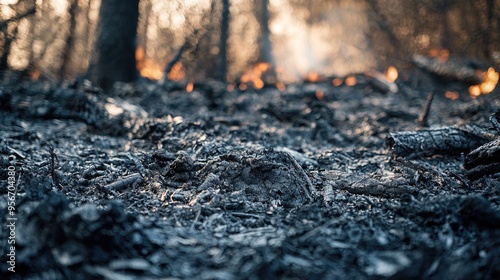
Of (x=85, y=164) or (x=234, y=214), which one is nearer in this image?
(x=234, y=214)

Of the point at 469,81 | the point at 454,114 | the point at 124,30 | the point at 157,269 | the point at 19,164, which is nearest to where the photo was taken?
the point at 157,269

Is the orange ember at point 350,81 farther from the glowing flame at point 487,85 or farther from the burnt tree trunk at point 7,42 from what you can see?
the burnt tree trunk at point 7,42

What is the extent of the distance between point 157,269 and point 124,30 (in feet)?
23.1

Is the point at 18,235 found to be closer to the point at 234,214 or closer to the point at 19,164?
the point at 234,214

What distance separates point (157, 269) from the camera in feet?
5.93

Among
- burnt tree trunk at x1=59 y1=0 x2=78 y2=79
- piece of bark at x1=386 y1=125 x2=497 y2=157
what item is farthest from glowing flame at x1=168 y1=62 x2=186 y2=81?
piece of bark at x1=386 y1=125 x2=497 y2=157

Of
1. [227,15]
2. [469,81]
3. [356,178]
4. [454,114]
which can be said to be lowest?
[356,178]

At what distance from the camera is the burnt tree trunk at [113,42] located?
7.71 m

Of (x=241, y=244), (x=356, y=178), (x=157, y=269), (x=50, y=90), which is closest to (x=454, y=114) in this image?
(x=356, y=178)

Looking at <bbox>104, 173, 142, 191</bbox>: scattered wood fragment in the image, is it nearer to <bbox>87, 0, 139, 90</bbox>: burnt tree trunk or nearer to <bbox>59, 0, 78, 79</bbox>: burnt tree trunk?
<bbox>87, 0, 139, 90</bbox>: burnt tree trunk

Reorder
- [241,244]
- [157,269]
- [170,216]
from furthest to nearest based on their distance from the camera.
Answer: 1. [170,216]
2. [241,244]
3. [157,269]

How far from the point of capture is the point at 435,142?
3.90 m

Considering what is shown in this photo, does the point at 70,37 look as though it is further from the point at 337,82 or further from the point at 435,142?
the point at 435,142

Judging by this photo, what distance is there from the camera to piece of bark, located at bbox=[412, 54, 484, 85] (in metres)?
8.62
